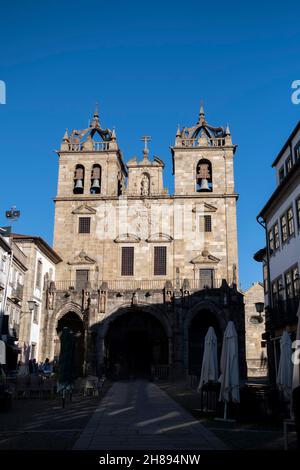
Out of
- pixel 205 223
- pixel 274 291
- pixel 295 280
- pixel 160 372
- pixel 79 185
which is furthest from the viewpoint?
pixel 79 185

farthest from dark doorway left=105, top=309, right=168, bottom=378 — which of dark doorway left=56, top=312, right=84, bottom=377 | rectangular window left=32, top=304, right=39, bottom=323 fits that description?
rectangular window left=32, top=304, right=39, bottom=323

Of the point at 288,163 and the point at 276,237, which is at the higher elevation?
the point at 288,163

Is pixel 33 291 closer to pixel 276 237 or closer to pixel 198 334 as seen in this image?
pixel 198 334

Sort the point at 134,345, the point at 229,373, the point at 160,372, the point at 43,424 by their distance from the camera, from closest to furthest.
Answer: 1. the point at 43,424
2. the point at 229,373
3. the point at 160,372
4. the point at 134,345

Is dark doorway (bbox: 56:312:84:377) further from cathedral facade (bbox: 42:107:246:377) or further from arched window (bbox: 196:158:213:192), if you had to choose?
arched window (bbox: 196:158:213:192)

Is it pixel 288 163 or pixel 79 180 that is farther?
pixel 79 180

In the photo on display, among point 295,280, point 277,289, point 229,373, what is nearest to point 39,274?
point 277,289

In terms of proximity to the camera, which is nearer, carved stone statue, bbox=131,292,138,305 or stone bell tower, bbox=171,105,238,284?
carved stone statue, bbox=131,292,138,305

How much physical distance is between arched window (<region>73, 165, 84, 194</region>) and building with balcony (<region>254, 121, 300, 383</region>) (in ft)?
55.4

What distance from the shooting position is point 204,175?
135ft

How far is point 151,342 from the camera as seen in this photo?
3672 cm

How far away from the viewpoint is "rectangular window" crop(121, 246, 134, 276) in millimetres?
39000

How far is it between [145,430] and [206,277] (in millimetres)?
27850
